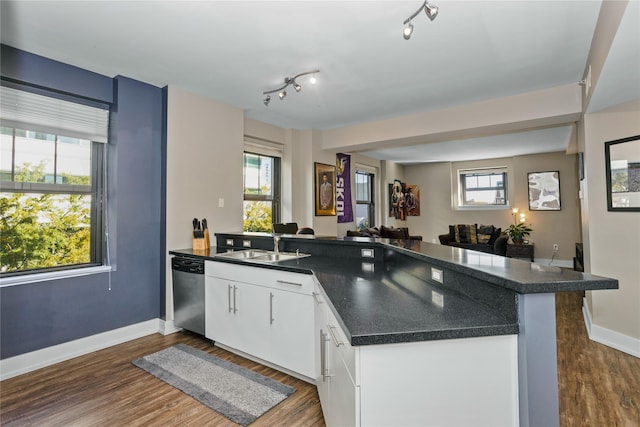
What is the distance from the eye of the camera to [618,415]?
77.0 inches

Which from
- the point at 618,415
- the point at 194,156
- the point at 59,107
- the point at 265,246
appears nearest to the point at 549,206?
the point at 618,415

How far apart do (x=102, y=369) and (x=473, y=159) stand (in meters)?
8.41

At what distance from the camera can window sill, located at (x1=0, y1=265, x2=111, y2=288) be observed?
8.26 ft

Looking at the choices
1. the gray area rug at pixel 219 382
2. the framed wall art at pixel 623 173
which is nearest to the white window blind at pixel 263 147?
the gray area rug at pixel 219 382

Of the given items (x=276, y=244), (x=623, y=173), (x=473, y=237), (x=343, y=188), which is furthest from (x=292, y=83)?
(x=473, y=237)

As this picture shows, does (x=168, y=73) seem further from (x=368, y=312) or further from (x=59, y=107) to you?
(x=368, y=312)

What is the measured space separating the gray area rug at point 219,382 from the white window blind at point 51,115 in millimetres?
2137

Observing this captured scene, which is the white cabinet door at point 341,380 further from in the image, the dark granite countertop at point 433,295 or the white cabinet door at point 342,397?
the dark granite countertop at point 433,295

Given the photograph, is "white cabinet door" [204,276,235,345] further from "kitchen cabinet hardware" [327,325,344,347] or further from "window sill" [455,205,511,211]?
"window sill" [455,205,511,211]

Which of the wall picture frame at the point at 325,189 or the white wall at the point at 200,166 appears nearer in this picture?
the white wall at the point at 200,166

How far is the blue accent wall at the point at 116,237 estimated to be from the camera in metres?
2.57

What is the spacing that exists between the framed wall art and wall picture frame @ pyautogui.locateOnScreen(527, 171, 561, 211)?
484 centimetres

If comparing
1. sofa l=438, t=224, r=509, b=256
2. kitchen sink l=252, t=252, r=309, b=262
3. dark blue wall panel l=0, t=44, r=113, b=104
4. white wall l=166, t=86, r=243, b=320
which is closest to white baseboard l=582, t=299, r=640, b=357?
kitchen sink l=252, t=252, r=309, b=262

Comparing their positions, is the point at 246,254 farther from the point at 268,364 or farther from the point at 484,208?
the point at 484,208
